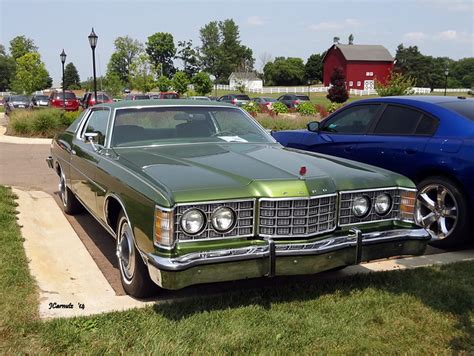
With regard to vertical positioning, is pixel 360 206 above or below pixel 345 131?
below

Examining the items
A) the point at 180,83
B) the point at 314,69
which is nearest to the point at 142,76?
the point at 180,83

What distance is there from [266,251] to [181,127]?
216 centimetres

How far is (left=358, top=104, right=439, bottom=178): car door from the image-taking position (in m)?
5.58

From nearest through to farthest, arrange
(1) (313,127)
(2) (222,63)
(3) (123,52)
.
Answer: (1) (313,127) < (3) (123,52) < (2) (222,63)

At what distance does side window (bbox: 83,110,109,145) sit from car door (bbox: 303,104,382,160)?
9.32 feet

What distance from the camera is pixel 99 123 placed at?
559 centimetres

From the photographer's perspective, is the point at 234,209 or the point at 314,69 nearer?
the point at 234,209

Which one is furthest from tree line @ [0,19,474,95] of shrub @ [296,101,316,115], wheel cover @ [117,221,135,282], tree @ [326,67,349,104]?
wheel cover @ [117,221,135,282]

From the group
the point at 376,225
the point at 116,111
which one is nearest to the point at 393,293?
the point at 376,225

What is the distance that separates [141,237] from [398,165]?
3.30m

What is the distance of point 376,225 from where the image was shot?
4047 millimetres

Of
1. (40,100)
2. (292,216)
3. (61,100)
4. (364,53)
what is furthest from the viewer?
(364,53)

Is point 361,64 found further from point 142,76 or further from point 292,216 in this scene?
point 292,216

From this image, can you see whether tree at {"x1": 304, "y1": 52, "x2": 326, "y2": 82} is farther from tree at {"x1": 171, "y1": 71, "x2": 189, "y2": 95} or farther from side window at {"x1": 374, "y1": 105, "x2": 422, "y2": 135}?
side window at {"x1": 374, "y1": 105, "x2": 422, "y2": 135}
